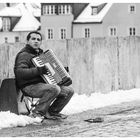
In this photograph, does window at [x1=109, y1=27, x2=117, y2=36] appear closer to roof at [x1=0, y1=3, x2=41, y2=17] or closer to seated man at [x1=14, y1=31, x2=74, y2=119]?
roof at [x1=0, y1=3, x2=41, y2=17]

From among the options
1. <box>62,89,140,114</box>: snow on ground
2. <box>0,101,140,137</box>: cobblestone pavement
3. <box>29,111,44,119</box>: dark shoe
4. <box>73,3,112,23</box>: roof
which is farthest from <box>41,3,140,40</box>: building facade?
<box>29,111,44,119</box>: dark shoe

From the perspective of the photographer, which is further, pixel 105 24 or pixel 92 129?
pixel 105 24

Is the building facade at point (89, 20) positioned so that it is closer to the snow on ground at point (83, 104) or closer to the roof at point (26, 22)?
the roof at point (26, 22)

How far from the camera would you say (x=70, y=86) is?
978 cm

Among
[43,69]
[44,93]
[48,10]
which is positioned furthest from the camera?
[48,10]

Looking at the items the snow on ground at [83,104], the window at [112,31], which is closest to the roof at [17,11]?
the window at [112,31]

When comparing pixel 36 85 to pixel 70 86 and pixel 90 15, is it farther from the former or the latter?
pixel 90 15

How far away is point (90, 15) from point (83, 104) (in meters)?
37.4

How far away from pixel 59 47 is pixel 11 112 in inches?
198

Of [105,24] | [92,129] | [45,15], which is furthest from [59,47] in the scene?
[45,15]

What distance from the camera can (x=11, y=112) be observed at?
8734mm

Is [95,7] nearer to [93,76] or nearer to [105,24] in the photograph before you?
[105,24]

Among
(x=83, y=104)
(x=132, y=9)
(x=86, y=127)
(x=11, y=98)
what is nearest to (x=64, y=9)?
(x=132, y=9)

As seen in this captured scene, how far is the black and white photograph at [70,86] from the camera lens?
8.04 meters
